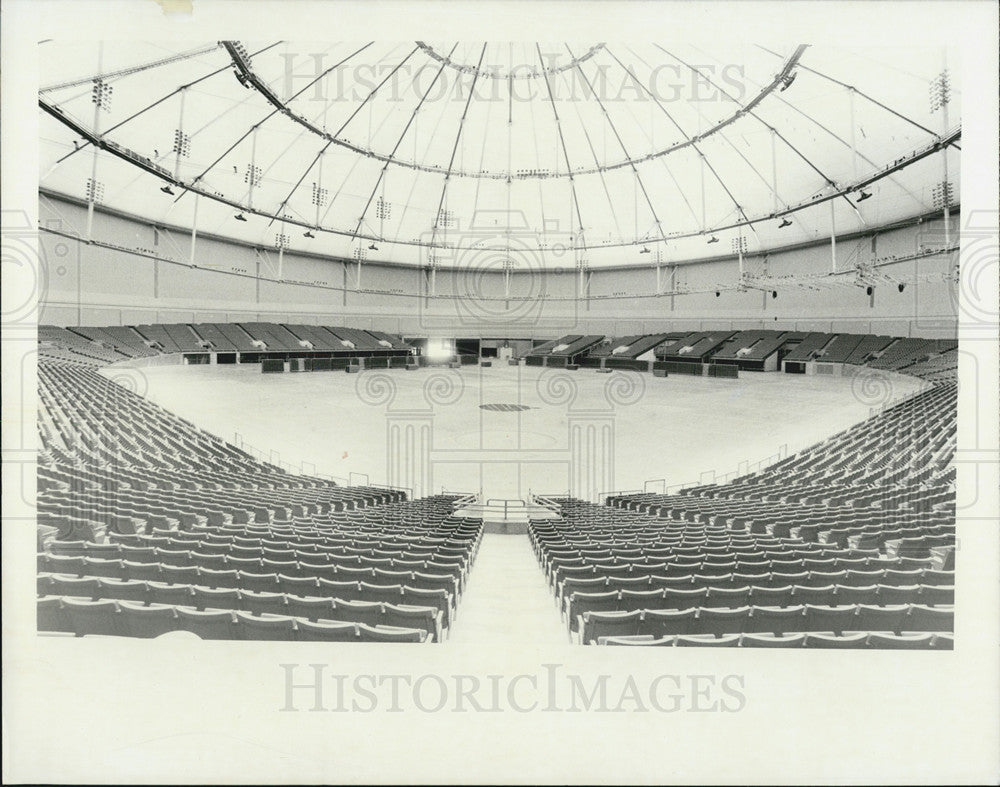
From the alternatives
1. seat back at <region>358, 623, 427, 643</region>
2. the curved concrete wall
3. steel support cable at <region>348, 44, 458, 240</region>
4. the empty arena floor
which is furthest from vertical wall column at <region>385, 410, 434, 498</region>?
steel support cable at <region>348, 44, 458, 240</region>

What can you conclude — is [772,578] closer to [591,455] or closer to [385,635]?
[385,635]

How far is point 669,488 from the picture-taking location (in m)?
13.2

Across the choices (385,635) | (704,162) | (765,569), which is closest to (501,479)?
(765,569)

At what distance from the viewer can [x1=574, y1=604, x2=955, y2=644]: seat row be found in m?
4.89

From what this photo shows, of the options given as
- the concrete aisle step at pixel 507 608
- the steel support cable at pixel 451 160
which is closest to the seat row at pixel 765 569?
the concrete aisle step at pixel 507 608

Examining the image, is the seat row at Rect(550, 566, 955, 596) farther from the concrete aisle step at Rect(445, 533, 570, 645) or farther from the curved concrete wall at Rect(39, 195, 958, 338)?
the curved concrete wall at Rect(39, 195, 958, 338)

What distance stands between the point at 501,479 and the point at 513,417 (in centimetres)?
677

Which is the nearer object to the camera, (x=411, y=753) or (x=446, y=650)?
(x=411, y=753)

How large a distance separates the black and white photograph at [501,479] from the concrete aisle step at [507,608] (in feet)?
0.20

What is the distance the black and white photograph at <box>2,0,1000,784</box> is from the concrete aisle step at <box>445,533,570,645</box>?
0.20 ft

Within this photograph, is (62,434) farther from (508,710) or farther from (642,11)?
(642,11)

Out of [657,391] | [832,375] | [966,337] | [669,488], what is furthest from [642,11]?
[832,375]

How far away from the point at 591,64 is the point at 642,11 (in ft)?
78.9

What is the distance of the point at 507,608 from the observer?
19.8 ft
